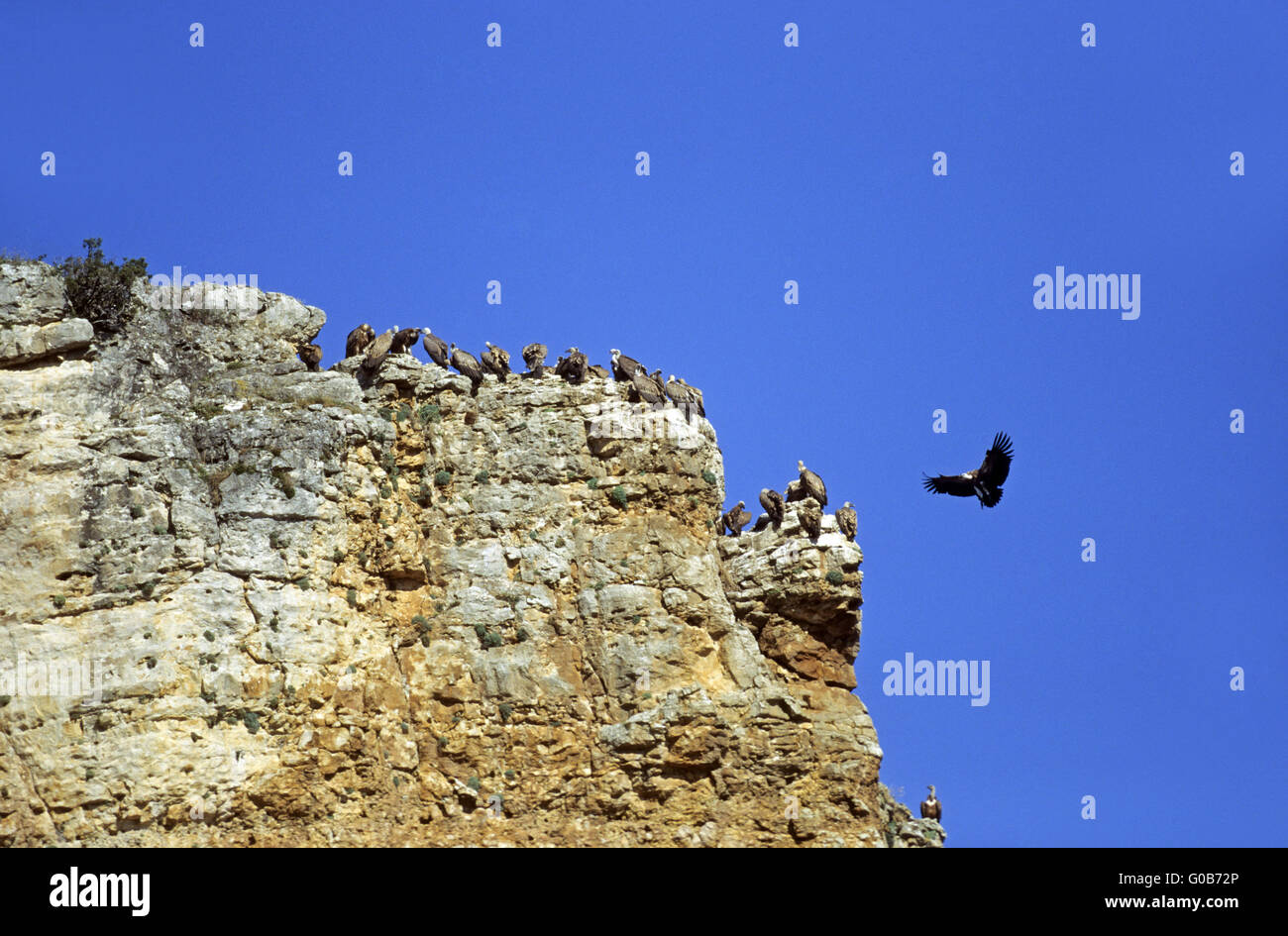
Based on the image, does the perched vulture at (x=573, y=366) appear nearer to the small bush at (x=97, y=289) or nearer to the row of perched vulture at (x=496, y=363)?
the row of perched vulture at (x=496, y=363)

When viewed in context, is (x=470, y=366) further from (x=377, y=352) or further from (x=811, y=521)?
(x=811, y=521)

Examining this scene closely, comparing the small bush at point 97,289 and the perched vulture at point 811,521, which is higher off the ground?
the small bush at point 97,289

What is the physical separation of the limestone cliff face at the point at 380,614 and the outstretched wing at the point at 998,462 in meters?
3.47

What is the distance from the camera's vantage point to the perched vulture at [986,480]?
43344mm

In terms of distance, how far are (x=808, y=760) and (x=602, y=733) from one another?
445 centimetres

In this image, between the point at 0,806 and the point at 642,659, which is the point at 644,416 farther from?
the point at 0,806

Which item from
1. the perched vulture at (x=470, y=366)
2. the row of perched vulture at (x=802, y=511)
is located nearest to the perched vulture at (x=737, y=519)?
the row of perched vulture at (x=802, y=511)

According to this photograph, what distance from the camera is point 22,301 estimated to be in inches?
1688

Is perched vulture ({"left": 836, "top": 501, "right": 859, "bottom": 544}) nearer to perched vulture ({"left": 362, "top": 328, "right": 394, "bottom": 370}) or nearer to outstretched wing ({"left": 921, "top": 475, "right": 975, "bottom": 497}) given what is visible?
outstretched wing ({"left": 921, "top": 475, "right": 975, "bottom": 497})

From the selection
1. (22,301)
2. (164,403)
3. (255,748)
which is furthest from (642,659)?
(22,301)

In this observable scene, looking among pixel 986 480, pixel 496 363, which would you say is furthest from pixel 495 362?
pixel 986 480

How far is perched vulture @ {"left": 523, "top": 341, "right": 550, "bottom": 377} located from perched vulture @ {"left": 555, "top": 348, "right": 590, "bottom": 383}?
1.41 feet

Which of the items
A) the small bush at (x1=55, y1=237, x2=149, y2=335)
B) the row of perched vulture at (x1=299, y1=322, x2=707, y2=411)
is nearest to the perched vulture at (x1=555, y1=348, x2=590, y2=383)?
the row of perched vulture at (x1=299, y1=322, x2=707, y2=411)

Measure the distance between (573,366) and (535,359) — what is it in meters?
0.92
